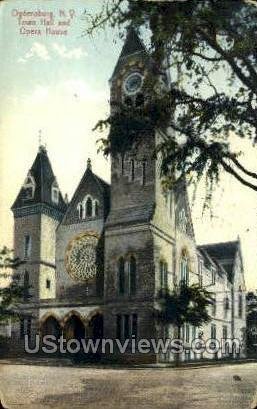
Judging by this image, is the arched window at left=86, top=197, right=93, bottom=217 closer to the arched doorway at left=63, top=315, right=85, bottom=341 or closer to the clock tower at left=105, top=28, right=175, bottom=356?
the clock tower at left=105, top=28, right=175, bottom=356

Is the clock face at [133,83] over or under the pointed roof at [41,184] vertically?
over

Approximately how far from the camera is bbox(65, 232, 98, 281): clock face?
237 inches

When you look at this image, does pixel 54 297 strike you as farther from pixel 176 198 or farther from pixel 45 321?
pixel 176 198

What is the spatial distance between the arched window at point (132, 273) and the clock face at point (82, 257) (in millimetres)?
369

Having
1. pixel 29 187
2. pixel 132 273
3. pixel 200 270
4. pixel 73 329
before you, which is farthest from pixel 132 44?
pixel 73 329

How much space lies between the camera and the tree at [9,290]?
19.7 feet

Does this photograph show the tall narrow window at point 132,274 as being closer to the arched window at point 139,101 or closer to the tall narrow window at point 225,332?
the tall narrow window at point 225,332

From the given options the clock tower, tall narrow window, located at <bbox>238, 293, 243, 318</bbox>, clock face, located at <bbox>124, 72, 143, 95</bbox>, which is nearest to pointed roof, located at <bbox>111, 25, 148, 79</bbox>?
the clock tower

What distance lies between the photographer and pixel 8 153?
577 centimetres

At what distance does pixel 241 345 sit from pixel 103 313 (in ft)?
4.73

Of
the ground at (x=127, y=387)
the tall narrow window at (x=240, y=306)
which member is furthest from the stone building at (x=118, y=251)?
the ground at (x=127, y=387)

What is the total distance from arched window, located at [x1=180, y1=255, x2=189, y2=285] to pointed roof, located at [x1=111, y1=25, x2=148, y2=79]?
201 centimetres

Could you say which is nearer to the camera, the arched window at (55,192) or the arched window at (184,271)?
the arched window at (184,271)

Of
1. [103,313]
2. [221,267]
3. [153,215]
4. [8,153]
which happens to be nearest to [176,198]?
[153,215]
